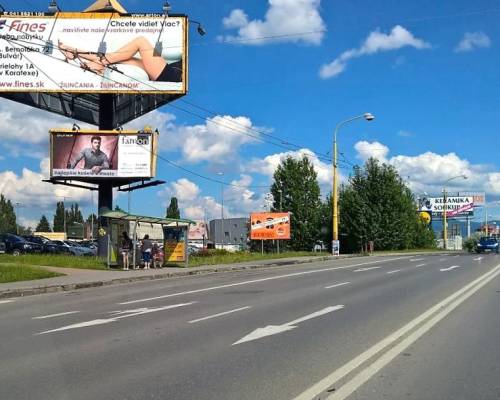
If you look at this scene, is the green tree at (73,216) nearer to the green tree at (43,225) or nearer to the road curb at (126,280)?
the green tree at (43,225)

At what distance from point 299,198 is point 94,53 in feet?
123

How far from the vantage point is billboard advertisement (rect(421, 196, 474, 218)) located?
408ft

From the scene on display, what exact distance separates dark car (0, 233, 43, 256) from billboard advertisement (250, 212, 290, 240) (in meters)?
17.3

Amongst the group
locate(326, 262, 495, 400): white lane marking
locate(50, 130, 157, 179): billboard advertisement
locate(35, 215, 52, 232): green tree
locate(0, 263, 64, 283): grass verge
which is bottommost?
locate(326, 262, 495, 400): white lane marking

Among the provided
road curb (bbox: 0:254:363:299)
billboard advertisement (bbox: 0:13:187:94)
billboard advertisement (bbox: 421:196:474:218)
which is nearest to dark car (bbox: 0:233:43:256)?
billboard advertisement (bbox: 0:13:187:94)

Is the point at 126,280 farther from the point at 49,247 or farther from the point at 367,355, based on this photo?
the point at 49,247

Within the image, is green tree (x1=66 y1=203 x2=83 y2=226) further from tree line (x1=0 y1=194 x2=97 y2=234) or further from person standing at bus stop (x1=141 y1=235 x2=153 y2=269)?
person standing at bus stop (x1=141 y1=235 x2=153 y2=269)

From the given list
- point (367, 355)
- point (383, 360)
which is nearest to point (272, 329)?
point (367, 355)

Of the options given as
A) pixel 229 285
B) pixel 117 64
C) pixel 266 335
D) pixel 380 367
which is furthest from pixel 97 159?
pixel 380 367

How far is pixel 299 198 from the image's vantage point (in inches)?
2781

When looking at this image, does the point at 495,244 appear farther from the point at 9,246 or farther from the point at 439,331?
the point at 439,331

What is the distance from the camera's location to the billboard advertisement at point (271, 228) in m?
51.4

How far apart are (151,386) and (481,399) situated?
3417 millimetres

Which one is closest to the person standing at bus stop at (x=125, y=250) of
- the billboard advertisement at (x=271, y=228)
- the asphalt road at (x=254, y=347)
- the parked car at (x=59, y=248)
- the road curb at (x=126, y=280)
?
the road curb at (x=126, y=280)
